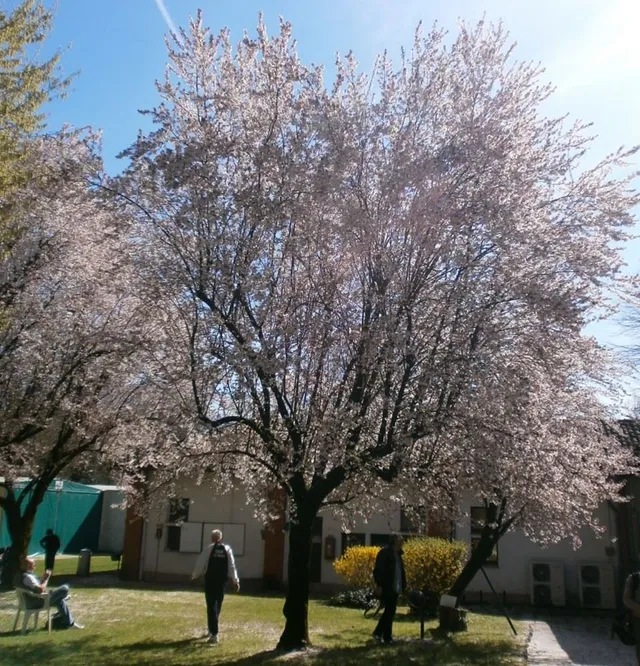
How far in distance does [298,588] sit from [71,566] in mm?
16965

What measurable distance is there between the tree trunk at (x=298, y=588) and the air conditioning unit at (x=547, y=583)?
969 centimetres

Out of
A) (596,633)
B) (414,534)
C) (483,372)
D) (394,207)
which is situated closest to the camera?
(483,372)

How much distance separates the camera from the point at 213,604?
10.7 meters

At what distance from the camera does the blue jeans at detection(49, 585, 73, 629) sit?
1107 cm

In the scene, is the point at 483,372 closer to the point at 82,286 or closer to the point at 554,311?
the point at 554,311

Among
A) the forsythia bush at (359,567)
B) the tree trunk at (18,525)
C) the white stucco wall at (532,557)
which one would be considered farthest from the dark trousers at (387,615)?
the tree trunk at (18,525)

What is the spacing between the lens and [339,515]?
12000 mm

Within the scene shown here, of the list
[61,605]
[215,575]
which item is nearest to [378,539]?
[215,575]

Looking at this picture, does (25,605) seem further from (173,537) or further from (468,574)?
(173,537)

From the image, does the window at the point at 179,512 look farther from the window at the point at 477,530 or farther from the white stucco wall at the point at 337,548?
the window at the point at 477,530

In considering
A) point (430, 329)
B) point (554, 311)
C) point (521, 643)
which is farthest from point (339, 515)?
point (554, 311)

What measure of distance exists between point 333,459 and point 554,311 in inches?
121

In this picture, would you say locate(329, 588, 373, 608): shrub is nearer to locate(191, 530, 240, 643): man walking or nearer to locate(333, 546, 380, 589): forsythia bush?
locate(333, 546, 380, 589): forsythia bush

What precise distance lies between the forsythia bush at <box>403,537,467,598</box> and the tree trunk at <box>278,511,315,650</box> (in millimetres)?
4971
